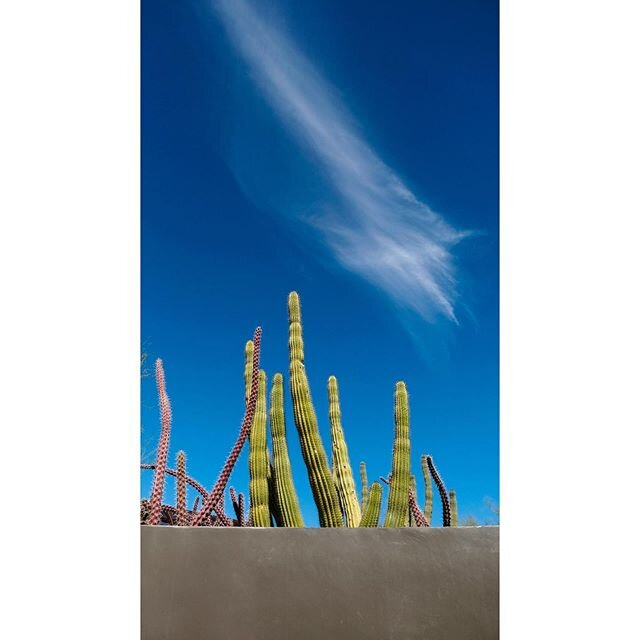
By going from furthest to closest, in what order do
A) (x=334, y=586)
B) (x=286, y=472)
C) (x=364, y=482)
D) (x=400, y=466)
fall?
(x=364, y=482), (x=286, y=472), (x=400, y=466), (x=334, y=586)

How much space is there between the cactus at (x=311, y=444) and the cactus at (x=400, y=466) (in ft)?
0.54

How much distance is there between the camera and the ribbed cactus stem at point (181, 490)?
179 cm

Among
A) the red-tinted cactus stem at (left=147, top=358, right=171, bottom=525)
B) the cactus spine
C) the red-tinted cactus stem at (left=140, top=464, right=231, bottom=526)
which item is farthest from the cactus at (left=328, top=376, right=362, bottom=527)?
the red-tinted cactus stem at (left=147, top=358, right=171, bottom=525)

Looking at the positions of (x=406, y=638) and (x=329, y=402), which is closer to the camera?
(x=406, y=638)

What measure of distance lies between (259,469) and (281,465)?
0.12 meters

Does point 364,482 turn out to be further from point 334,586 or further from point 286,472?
point 334,586

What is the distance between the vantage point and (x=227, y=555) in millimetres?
1509

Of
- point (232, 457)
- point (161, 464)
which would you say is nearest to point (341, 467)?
point (232, 457)

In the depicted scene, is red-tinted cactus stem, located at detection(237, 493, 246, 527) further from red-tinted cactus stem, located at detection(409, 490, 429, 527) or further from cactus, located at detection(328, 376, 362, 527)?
red-tinted cactus stem, located at detection(409, 490, 429, 527)

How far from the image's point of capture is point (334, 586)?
1.48m

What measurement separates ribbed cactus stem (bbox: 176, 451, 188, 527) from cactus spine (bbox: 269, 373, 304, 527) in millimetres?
256
